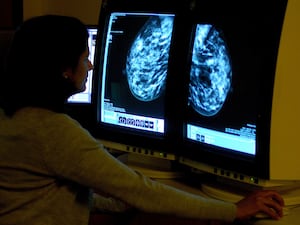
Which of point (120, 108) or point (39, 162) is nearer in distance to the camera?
point (39, 162)

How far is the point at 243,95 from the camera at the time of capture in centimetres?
152

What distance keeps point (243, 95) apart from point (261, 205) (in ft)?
0.96

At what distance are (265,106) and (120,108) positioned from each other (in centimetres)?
67

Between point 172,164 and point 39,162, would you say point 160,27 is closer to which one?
point 172,164

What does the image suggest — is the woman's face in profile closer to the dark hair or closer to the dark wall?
the dark hair

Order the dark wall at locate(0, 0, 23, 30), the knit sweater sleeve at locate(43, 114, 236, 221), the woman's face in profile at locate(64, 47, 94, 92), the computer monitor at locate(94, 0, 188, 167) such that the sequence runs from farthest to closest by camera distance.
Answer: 1. the dark wall at locate(0, 0, 23, 30)
2. the computer monitor at locate(94, 0, 188, 167)
3. the woman's face in profile at locate(64, 47, 94, 92)
4. the knit sweater sleeve at locate(43, 114, 236, 221)

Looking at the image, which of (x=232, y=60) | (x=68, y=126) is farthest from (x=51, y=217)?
(x=232, y=60)

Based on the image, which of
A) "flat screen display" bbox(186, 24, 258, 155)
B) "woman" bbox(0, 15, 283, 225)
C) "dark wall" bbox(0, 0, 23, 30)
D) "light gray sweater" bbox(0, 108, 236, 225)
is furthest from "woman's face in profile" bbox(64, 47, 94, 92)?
"dark wall" bbox(0, 0, 23, 30)

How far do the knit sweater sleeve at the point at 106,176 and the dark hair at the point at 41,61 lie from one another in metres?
0.07

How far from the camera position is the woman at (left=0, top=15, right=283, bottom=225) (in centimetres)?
132

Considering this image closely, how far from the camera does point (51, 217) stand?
4.58ft

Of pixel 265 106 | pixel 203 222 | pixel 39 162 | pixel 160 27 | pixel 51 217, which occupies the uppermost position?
pixel 160 27

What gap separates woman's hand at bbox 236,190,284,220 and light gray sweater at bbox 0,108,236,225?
34 mm

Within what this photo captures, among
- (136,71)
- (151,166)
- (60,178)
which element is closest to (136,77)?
(136,71)
